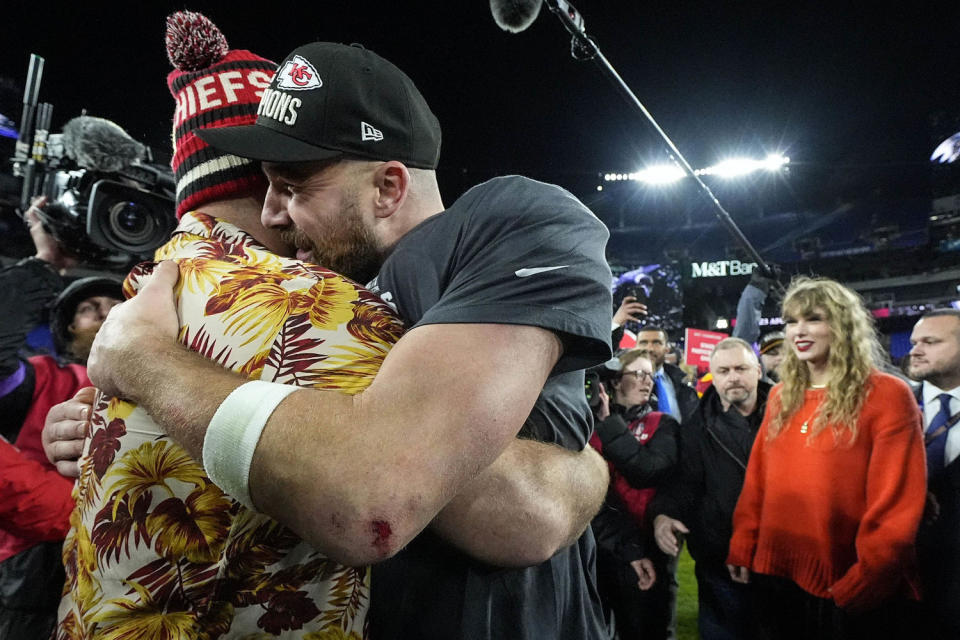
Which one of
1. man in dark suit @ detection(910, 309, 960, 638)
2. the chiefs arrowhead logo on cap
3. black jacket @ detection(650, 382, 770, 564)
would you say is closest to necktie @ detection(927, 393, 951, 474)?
man in dark suit @ detection(910, 309, 960, 638)

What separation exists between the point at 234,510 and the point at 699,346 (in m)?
8.20

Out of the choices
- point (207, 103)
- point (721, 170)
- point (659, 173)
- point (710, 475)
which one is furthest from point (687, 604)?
point (659, 173)

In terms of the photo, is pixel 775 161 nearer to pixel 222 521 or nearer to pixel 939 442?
pixel 939 442

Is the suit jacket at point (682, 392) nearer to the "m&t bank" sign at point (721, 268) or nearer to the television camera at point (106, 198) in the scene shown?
the television camera at point (106, 198)

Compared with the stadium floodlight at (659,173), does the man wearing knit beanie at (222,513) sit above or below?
below

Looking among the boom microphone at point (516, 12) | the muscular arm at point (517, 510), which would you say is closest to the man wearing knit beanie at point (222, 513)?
the muscular arm at point (517, 510)

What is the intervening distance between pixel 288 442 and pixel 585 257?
56 centimetres

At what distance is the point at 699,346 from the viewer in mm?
8305

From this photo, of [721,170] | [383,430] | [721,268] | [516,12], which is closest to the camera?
[383,430]

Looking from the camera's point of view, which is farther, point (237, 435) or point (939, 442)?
point (939, 442)

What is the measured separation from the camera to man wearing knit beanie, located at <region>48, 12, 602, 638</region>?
0.87 meters

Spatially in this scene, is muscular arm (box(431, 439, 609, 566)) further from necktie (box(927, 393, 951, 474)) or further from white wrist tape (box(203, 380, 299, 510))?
necktie (box(927, 393, 951, 474))

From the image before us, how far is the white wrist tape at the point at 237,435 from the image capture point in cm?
77

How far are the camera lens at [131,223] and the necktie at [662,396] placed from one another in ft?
14.3
